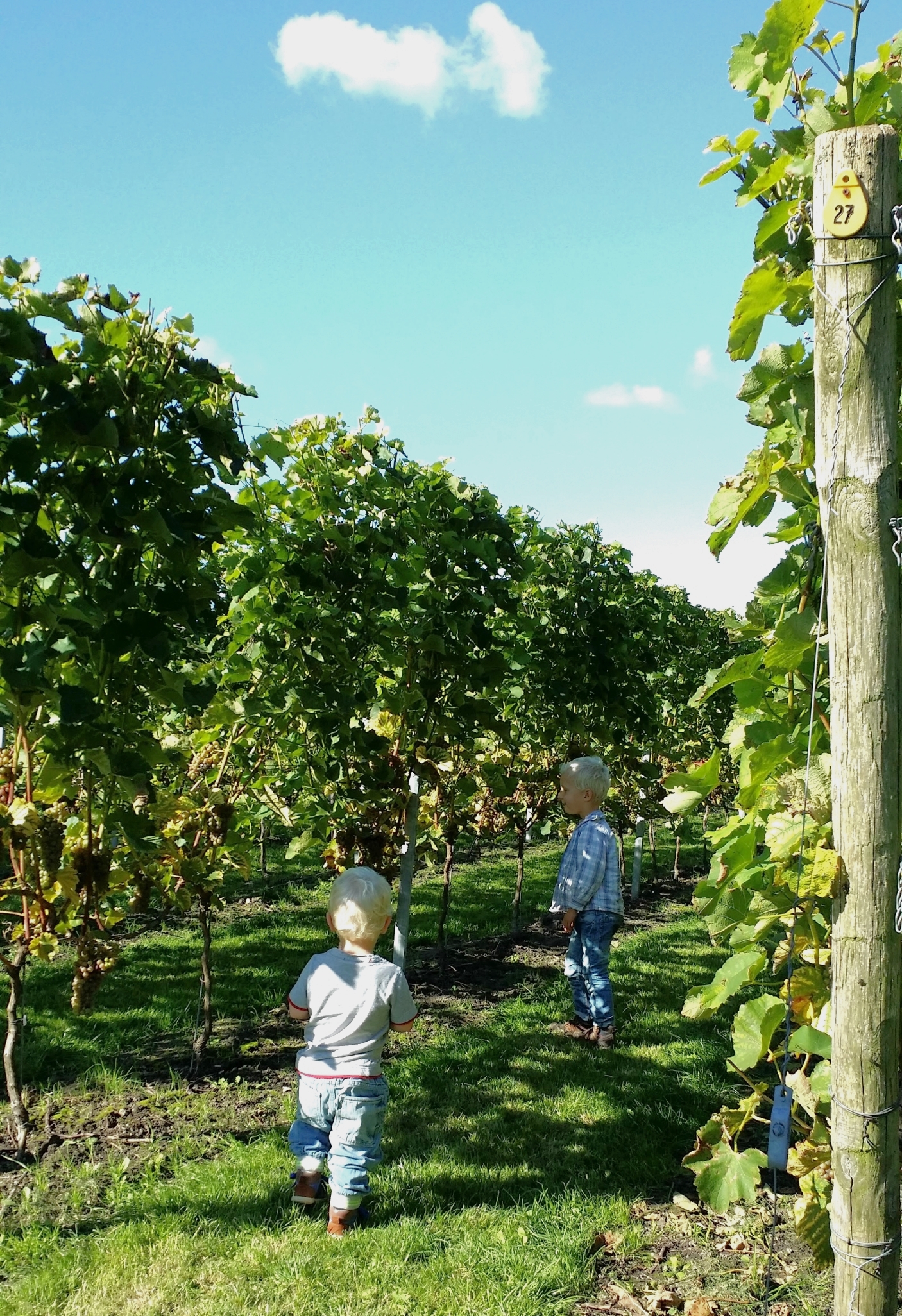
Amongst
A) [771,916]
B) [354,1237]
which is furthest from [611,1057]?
[771,916]

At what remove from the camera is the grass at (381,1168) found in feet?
8.66

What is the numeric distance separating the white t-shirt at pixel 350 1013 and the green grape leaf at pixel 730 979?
1.17m

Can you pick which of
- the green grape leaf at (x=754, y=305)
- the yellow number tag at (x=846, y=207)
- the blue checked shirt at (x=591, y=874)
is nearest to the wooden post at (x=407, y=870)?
the blue checked shirt at (x=591, y=874)

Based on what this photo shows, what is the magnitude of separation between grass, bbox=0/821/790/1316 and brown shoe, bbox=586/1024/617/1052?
0.26 feet

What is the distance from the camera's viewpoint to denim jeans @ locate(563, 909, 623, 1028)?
475cm

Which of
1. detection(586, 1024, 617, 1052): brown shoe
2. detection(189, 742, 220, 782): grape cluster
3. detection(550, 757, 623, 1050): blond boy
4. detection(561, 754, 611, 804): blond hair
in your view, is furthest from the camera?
detection(561, 754, 611, 804): blond hair

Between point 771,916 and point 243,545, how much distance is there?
10.2 feet

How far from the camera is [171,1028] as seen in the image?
489 centimetres

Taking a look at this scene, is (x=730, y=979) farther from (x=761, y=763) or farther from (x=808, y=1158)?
(x=761, y=763)

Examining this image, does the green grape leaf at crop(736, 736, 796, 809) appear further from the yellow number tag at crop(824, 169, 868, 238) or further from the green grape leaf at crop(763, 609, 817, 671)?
the yellow number tag at crop(824, 169, 868, 238)

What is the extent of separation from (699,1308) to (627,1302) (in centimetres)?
20

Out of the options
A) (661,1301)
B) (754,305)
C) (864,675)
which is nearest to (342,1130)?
(661,1301)

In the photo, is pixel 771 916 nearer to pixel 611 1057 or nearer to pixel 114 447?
pixel 114 447

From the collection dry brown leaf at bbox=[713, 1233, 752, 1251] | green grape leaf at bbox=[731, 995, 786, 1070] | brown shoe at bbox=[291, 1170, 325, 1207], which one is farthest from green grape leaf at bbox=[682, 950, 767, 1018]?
brown shoe at bbox=[291, 1170, 325, 1207]
